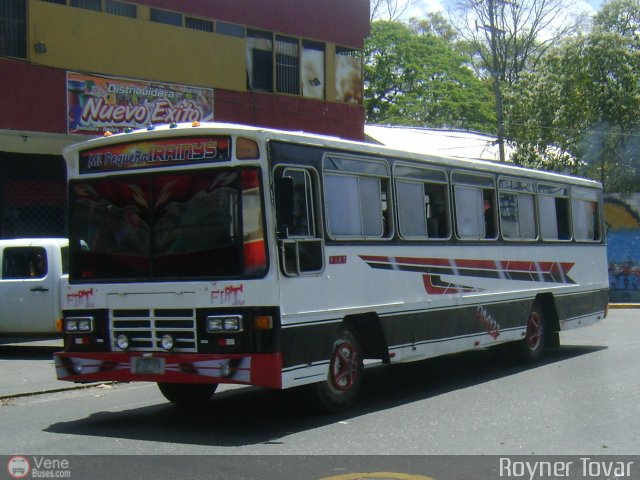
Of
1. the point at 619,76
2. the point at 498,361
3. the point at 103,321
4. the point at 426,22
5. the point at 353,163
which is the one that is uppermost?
the point at 426,22

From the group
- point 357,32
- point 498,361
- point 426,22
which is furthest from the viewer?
point 426,22

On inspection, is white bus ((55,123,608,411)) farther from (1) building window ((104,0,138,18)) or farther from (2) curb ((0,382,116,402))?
(1) building window ((104,0,138,18))

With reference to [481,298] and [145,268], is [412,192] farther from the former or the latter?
[145,268]

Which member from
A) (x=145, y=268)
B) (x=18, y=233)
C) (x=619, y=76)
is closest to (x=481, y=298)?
(x=145, y=268)

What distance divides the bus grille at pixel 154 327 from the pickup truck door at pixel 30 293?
6105 millimetres

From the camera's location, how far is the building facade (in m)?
19.1

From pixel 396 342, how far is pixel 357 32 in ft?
53.7

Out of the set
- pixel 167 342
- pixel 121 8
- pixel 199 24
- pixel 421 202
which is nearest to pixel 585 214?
pixel 421 202

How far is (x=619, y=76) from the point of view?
101 feet

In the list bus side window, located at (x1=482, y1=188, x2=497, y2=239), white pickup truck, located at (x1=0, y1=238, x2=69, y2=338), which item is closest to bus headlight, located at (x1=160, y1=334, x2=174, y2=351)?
bus side window, located at (x1=482, y1=188, x2=497, y2=239)

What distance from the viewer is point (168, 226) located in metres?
9.38

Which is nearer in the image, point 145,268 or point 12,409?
point 145,268

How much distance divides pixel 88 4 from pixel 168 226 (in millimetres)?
12349

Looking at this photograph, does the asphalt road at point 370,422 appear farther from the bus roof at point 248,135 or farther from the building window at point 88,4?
the building window at point 88,4
